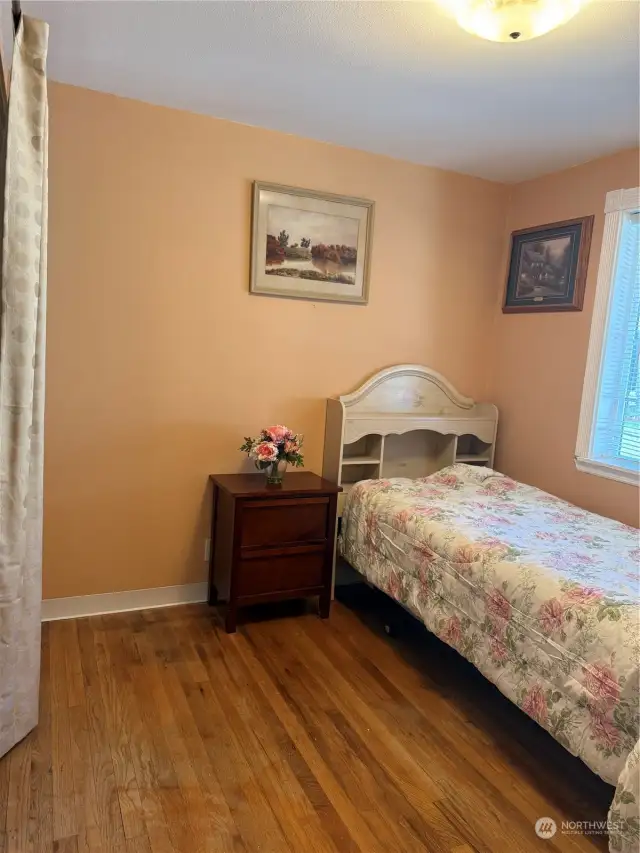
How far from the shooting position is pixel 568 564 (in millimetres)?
2164

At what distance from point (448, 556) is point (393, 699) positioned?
604 millimetres

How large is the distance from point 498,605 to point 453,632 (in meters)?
0.28

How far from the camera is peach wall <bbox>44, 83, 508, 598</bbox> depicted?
8.87ft

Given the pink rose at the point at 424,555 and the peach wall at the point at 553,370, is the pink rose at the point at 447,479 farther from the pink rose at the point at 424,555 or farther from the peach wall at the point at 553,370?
the pink rose at the point at 424,555

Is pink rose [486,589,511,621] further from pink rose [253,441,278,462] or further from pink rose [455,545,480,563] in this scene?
pink rose [253,441,278,462]

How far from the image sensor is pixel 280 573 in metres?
2.88

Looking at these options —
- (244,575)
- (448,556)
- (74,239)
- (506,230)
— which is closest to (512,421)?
(506,230)

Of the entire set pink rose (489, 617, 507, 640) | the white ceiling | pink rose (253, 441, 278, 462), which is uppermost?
the white ceiling

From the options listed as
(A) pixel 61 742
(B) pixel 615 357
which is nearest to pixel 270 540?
(A) pixel 61 742

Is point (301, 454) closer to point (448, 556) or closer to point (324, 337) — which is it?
point (324, 337)

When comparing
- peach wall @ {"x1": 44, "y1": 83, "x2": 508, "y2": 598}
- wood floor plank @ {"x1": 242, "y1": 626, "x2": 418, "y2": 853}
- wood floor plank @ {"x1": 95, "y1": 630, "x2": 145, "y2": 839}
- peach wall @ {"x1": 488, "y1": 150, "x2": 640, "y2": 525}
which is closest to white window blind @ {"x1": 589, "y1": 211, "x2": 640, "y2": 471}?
peach wall @ {"x1": 488, "y1": 150, "x2": 640, "y2": 525}

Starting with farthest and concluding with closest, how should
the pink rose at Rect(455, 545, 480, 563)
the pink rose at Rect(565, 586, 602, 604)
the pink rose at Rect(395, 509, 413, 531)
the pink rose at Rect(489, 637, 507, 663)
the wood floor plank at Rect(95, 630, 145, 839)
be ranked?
the pink rose at Rect(395, 509, 413, 531)
the pink rose at Rect(455, 545, 480, 563)
the pink rose at Rect(489, 637, 507, 663)
the pink rose at Rect(565, 586, 602, 604)
the wood floor plank at Rect(95, 630, 145, 839)

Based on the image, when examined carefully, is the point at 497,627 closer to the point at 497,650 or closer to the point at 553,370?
the point at 497,650

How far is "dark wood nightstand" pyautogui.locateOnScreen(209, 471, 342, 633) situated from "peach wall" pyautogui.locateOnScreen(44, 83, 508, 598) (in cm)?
19
